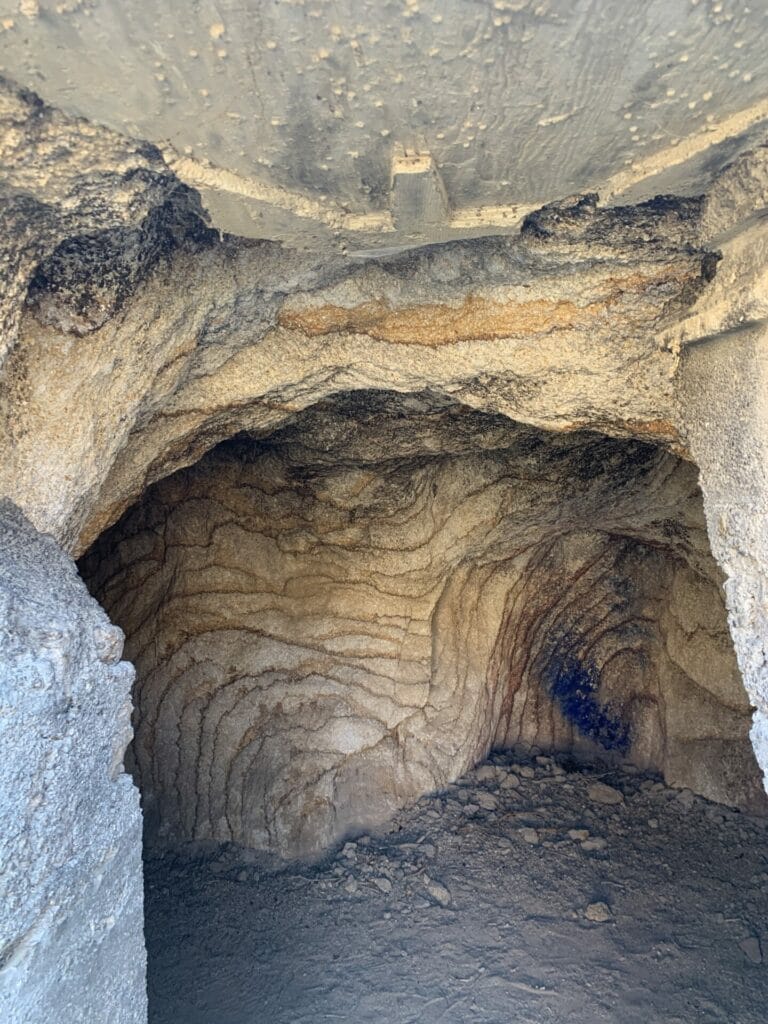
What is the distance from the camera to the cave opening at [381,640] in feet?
8.13

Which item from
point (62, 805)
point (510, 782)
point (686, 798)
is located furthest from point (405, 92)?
point (686, 798)

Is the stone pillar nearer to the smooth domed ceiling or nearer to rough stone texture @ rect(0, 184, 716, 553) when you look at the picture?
rough stone texture @ rect(0, 184, 716, 553)

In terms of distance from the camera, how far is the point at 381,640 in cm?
278

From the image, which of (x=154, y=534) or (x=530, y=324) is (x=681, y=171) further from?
Result: (x=154, y=534)

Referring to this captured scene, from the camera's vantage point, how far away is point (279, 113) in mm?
927

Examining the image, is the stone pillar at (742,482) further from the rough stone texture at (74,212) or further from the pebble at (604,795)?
the pebble at (604,795)

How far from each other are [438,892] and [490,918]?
0.17m

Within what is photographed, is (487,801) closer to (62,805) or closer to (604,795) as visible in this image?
(604,795)

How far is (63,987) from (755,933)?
1954 mm

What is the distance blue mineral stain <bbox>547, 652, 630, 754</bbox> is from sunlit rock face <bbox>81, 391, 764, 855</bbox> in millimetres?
193

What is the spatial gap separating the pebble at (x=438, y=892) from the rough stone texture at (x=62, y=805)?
1449 mm

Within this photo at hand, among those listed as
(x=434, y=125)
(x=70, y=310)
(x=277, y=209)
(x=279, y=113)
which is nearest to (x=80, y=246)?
(x=70, y=310)

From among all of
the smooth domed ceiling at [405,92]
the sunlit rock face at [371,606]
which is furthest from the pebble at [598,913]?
the smooth domed ceiling at [405,92]

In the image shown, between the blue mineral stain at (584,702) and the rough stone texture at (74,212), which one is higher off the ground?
the rough stone texture at (74,212)
